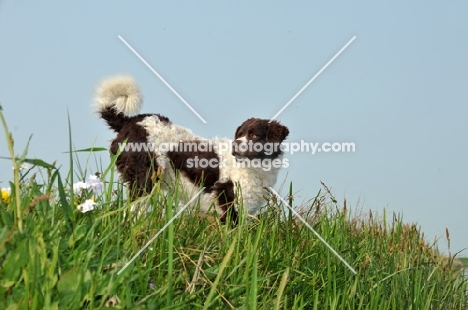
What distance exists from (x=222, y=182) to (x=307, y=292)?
3.93 m

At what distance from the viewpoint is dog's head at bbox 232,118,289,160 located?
7.46 metres

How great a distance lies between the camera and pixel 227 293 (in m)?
3.19

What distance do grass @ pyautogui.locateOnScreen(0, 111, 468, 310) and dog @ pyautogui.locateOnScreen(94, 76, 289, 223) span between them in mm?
2349

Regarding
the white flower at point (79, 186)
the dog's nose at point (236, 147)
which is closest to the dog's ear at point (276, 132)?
the dog's nose at point (236, 147)

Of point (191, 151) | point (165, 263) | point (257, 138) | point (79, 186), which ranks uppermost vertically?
point (257, 138)

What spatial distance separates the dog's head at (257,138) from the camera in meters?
7.46

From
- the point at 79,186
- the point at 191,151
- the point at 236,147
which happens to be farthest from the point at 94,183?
the point at 191,151

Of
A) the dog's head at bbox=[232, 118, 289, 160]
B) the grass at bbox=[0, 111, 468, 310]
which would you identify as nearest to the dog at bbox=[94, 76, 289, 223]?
the dog's head at bbox=[232, 118, 289, 160]

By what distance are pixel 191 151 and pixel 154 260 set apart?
486cm

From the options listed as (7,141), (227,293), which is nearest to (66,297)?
(7,141)

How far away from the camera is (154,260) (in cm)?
349

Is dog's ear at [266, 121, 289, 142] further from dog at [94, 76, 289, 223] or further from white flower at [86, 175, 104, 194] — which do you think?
white flower at [86, 175, 104, 194]

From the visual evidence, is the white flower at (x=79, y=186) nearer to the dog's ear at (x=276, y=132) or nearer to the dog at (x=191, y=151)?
the dog at (x=191, y=151)

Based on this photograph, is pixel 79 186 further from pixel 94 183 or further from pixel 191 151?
pixel 191 151
